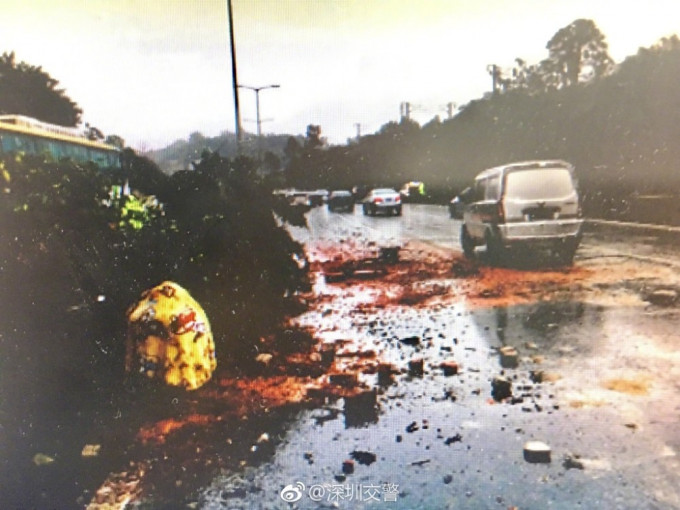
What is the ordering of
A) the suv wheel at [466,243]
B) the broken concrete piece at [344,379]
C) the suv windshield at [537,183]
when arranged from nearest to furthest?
the broken concrete piece at [344,379] → the suv windshield at [537,183] → the suv wheel at [466,243]

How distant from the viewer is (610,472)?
2492mm

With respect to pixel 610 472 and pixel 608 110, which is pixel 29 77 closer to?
pixel 610 472

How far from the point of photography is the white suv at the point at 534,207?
22.4 ft

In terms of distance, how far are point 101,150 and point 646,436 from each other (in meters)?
4.17

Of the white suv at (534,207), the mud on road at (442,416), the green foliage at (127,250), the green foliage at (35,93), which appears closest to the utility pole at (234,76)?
the green foliage at (127,250)

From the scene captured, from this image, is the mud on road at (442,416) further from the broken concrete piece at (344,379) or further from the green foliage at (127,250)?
the green foliage at (127,250)

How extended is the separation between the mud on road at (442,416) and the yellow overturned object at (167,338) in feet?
0.76

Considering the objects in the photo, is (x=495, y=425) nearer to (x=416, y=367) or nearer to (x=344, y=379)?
(x=416, y=367)

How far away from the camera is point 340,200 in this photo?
5.07 m

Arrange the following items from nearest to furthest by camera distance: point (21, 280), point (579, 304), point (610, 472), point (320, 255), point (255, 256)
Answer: point (610, 472), point (21, 280), point (255, 256), point (579, 304), point (320, 255)

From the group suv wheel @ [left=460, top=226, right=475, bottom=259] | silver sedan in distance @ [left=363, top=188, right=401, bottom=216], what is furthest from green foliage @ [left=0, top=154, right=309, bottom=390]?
suv wheel @ [left=460, top=226, right=475, bottom=259]

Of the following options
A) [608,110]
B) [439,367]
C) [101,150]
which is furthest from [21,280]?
[608,110]

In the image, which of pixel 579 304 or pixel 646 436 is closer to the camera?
pixel 646 436

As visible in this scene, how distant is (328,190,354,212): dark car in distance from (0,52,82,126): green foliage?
2.31 m
